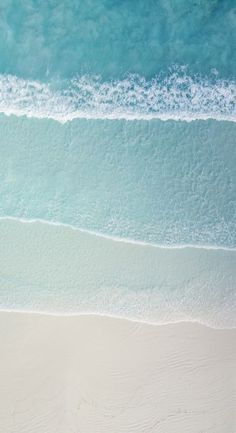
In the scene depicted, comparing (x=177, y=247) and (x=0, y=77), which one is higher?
(x=0, y=77)

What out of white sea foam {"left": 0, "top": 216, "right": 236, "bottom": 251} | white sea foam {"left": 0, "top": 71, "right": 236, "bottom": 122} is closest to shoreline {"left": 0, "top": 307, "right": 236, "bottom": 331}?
white sea foam {"left": 0, "top": 216, "right": 236, "bottom": 251}

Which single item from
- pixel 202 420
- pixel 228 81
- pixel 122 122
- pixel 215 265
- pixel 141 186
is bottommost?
pixel 202 420

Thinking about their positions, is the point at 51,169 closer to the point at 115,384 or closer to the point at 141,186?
the point at 141,186

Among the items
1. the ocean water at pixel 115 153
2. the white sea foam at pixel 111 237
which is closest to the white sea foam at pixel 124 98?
the ocean water at pixel 115 153

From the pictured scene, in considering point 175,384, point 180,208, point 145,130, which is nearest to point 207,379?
point 175,384

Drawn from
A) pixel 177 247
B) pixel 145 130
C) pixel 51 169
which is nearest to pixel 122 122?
pixel 145 130

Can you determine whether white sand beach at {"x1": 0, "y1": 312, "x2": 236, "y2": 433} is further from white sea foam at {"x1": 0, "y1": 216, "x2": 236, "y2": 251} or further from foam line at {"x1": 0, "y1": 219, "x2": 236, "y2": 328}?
white sea foam at {"x1": 0, "y1": 216, "x2": 236, "y2": 251}

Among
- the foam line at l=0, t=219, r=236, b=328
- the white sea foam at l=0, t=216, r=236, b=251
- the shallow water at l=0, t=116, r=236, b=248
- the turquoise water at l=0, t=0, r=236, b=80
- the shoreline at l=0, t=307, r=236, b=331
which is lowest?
the shoreline at l=0, t=307, r=236, b=331
